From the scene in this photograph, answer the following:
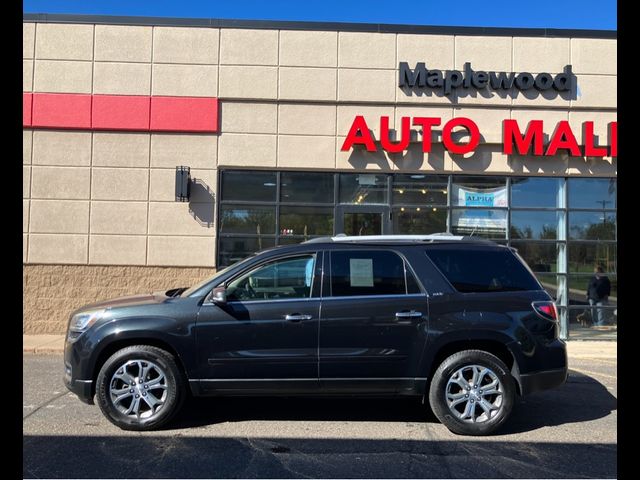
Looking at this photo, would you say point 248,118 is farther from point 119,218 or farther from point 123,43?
point 119,218

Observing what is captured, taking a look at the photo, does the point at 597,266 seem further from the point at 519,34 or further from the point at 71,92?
the point at 71,92

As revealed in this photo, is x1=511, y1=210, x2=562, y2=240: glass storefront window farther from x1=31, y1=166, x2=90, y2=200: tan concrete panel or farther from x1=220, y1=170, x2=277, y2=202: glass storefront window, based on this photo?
x1=31, y1=166, x2=90, y2=200: tan concrete panel

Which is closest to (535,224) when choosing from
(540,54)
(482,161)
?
(482,161)

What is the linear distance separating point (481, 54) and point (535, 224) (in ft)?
12.2

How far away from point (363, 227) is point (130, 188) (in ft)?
15.8

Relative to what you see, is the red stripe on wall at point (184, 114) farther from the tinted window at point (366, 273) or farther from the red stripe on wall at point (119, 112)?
the tinted window at point (366, 273)

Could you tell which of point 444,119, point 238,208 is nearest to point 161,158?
point 238,208

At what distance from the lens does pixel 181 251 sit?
35.5 ft

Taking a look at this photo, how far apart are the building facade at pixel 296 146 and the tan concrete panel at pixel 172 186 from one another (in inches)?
1.1

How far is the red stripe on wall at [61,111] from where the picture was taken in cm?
1083

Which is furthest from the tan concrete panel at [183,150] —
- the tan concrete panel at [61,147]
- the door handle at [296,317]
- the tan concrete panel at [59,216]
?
the door handle at [296,317]

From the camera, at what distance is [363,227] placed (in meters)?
11.3

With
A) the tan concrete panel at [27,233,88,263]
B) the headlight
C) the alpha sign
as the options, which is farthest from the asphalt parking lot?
the alpha sign

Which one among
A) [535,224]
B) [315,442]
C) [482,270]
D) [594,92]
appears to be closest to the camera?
[315,442]
